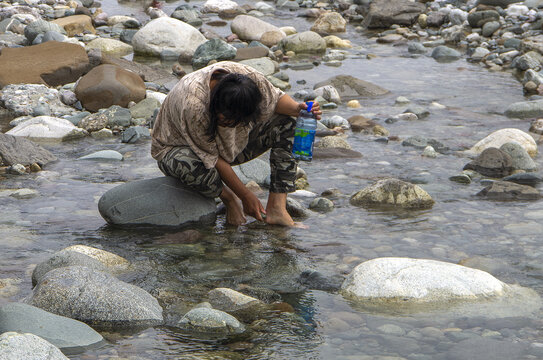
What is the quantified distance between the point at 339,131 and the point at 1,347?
18.9ft

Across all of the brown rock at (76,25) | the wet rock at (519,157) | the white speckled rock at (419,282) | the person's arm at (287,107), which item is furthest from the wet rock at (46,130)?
the brown rock at (76,25)

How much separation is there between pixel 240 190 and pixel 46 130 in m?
3.36

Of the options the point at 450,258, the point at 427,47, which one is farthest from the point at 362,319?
the point at 427,47

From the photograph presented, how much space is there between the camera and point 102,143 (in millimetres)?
7715

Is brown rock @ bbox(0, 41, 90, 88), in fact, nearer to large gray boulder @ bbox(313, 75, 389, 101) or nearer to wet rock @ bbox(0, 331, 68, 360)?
large gray boulder @ bbox(313, 75, 389, 101)

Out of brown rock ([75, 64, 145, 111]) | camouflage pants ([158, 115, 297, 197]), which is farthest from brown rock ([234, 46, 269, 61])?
camouflage pants ([158, 115, 297, 197])

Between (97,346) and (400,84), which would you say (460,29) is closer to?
(400,84)

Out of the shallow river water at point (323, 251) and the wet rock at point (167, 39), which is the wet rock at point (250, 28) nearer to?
the wet rock at point (167, 39)

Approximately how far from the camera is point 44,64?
959 centimetres

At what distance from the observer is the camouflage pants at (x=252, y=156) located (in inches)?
199

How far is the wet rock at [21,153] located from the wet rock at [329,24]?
9.83 m

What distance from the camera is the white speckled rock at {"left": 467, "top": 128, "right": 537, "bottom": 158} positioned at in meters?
7.11

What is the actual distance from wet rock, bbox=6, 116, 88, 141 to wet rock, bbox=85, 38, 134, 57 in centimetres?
527

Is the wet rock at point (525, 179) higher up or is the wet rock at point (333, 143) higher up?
the wet rock at point (525, 179)
